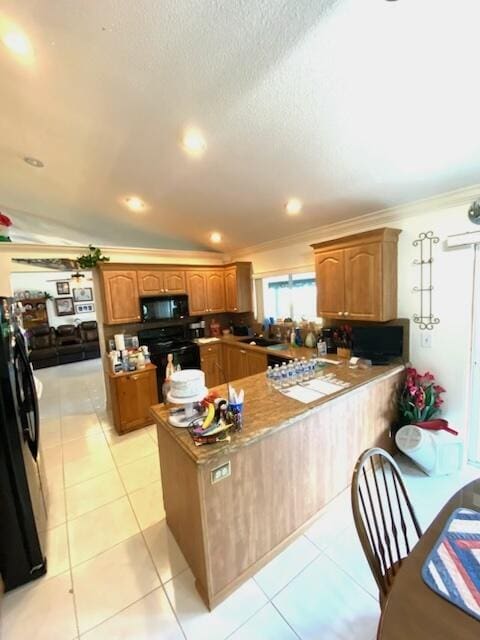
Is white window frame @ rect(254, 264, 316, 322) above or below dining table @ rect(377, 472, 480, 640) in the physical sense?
above

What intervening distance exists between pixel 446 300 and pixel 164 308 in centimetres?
355

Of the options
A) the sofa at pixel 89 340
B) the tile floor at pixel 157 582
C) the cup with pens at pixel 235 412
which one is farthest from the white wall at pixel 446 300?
the sofa at pixel 89 340

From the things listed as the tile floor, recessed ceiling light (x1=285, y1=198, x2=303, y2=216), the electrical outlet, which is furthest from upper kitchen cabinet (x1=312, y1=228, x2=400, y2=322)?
the tile floor

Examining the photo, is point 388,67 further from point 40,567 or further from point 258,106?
point 40,567

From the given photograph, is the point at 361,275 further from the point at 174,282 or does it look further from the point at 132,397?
the point at 132,397

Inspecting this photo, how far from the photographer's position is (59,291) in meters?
8.25

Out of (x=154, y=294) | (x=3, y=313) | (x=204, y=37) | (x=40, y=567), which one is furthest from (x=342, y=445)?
(x=154, y=294)

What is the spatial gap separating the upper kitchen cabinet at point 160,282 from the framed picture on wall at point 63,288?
5.71 meters

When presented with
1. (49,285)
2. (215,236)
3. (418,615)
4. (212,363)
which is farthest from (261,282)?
(49,285)

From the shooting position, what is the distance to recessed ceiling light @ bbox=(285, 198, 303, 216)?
2.85 m

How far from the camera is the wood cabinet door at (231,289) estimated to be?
463cm

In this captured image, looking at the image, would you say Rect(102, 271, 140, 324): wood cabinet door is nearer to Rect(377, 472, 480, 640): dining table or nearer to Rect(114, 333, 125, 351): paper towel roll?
Rect(114, 333, 125, 351): paper towel roll

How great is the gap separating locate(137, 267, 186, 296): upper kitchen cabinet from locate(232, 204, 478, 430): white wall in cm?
295

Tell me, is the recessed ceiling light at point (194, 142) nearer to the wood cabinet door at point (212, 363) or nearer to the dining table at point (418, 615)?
the dining table at point (418, 615)
